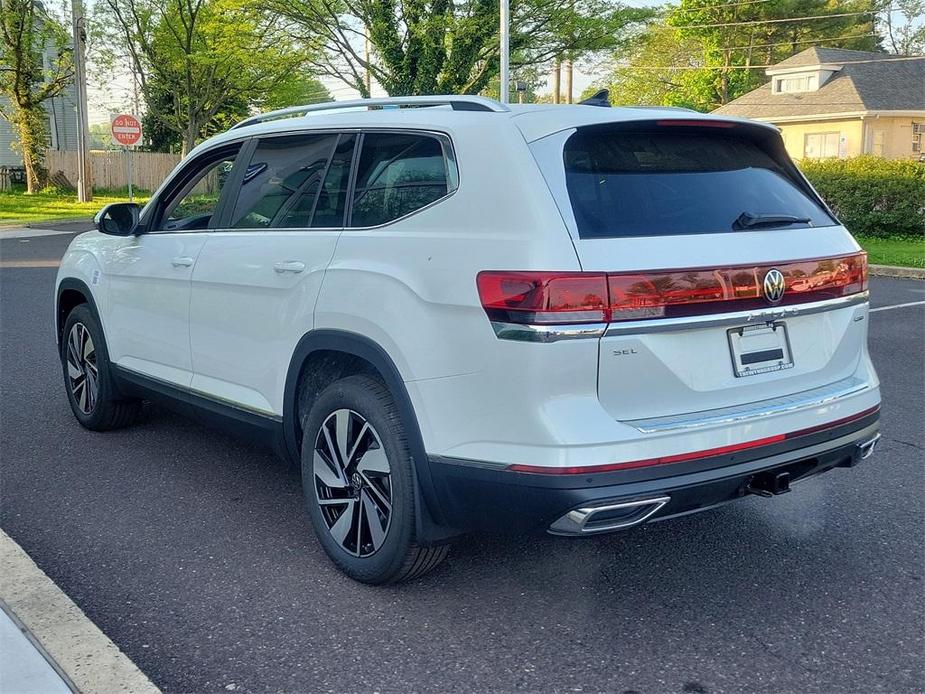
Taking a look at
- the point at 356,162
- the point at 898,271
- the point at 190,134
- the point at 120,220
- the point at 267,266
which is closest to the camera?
the point at 356,162

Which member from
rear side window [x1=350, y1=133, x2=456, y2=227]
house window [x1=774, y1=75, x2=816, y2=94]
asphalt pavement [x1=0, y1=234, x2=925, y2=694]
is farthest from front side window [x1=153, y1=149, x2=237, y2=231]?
house window [x1=774, y1=75, x2=816, y2=94]

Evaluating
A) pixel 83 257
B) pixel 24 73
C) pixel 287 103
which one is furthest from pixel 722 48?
pixel 83 257

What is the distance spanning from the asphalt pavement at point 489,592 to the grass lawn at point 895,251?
11608 millimetres

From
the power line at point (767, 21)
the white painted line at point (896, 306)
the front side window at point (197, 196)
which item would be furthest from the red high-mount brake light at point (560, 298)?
the power line at point (767, 21)

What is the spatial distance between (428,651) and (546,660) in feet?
1.31

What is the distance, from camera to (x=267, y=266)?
4.17m

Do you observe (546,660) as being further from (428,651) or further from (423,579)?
(423,579)

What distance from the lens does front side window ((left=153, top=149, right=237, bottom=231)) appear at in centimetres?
489

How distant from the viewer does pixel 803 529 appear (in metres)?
4.32

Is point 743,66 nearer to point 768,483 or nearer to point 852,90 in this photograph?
point 852,90

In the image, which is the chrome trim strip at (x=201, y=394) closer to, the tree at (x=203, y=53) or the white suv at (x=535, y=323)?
the white suv at (x=535, y=323)

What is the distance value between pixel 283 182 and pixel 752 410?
2.30 meters

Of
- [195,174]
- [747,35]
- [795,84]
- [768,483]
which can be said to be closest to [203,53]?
[795,84]

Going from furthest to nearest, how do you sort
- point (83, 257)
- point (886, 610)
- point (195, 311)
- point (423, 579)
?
point (83, 257)
point (195, 311)
point (423, 579)
point (886, 610)
